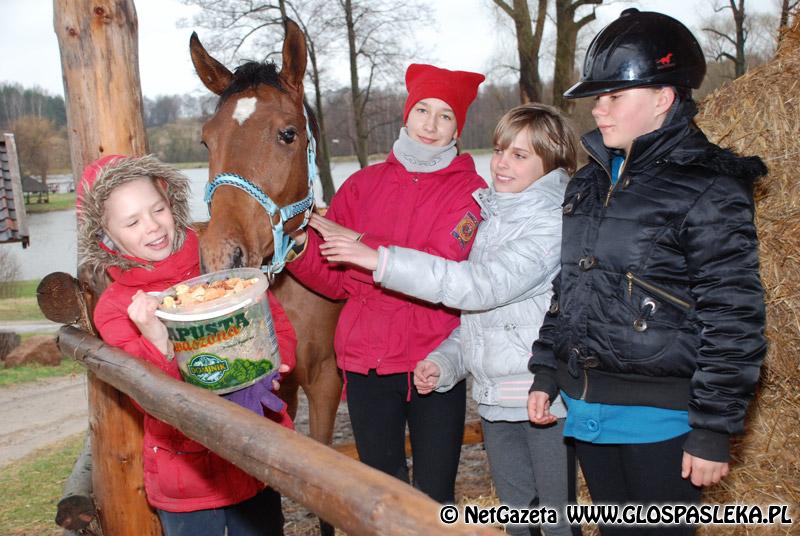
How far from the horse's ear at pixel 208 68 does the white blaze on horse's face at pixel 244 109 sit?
0.88 ft

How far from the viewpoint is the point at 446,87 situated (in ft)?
8.17

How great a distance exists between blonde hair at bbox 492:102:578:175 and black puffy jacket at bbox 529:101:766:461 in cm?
35

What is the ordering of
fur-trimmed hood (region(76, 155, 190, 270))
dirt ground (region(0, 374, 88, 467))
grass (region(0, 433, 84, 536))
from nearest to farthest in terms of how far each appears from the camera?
fur-trimmed hood (region(76, 155, 190, 270)), grass (region(0, 433, 84, 536)), dirt ground (region(0, 374, 88, 467))

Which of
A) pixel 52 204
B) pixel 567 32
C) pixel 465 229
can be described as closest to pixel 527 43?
pixel 567 32

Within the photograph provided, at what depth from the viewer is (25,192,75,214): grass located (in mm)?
26875

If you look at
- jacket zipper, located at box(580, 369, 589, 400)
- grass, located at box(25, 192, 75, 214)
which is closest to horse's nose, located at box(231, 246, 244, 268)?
jacket zipper, located at box(580, 369, 589, 400)

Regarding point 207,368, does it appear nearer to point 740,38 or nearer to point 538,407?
point 538,407

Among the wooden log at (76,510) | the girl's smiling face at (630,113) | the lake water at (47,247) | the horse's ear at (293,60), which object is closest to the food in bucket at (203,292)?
the girl's smiling face at (630,113)

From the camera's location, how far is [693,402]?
1576 mm

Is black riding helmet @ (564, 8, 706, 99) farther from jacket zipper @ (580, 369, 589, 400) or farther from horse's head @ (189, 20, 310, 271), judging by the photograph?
horse's head @ (189, 20, 310, 271)

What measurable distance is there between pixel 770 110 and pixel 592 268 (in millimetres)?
1812

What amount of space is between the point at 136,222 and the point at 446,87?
122 cm

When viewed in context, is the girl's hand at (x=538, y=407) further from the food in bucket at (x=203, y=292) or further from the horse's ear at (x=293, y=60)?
the horse's ear at (x=293, y=60)

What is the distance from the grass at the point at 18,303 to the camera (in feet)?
51.7
